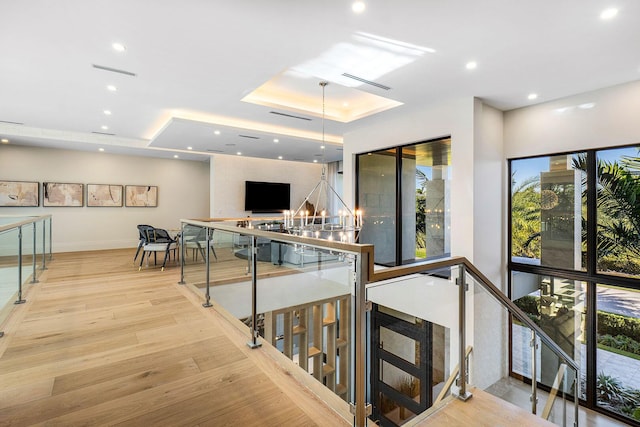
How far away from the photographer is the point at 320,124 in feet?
21.0

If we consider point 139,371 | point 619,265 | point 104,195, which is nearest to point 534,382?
point 619,265

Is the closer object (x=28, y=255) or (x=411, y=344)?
(x=411, y=344)

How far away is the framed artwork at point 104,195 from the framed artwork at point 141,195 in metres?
0.22

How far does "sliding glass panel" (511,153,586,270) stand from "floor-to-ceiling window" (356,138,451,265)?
116cm

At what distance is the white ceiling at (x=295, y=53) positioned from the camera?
8.80ft

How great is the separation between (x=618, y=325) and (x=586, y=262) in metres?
0.92

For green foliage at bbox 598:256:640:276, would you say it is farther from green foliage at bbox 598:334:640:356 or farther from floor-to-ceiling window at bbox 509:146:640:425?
green foliage at bbox 598:334:640:356

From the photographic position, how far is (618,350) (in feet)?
14.5

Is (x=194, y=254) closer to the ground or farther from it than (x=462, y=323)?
farther from it

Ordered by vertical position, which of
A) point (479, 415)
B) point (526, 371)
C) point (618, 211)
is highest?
point (618, 211)

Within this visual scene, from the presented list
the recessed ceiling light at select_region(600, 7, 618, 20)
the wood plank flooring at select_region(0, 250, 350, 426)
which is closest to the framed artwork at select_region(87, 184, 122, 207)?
the wood plank flooring at select_region(0, 250, 350, 426)

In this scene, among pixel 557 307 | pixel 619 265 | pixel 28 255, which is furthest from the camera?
pixel 557 307

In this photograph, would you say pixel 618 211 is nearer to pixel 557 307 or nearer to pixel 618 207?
pixel 618 207

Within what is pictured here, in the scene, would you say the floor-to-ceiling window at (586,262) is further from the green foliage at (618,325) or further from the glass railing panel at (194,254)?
the glass railing panel at (194,254)
